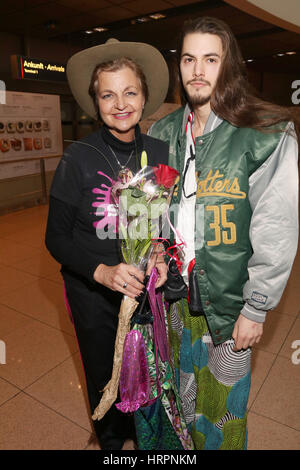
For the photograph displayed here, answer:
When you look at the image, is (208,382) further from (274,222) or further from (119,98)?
(119,98)

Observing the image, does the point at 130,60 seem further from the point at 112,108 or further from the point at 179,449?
the point at 179,449

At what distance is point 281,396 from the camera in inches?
82.4

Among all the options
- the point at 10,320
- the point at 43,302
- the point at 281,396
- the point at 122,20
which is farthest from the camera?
the point at 122,20

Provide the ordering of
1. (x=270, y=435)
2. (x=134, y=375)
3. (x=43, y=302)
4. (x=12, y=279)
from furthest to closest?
(x=12, y=279) < (x=43, y=302) < (x=270, y=435) < (x=134, y=375)

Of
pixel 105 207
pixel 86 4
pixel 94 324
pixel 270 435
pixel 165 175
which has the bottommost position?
pixel 270 435

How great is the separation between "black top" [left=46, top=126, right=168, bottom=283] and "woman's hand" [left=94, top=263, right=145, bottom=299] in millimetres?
94

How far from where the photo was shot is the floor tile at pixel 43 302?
2912 mm

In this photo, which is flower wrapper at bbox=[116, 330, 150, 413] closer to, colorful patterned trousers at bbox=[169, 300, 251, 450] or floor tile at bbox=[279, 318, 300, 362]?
colorful patterned trousers at bbox=[169, 300, 251, 450]

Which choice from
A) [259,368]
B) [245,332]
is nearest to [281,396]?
[259,368]

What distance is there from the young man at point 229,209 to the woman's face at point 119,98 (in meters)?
0.21

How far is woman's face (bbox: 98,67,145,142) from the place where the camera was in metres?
1.29

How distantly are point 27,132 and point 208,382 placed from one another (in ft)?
20.5

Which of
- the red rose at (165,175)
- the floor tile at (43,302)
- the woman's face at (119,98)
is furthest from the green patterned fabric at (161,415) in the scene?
the floor tile at (43,302)
